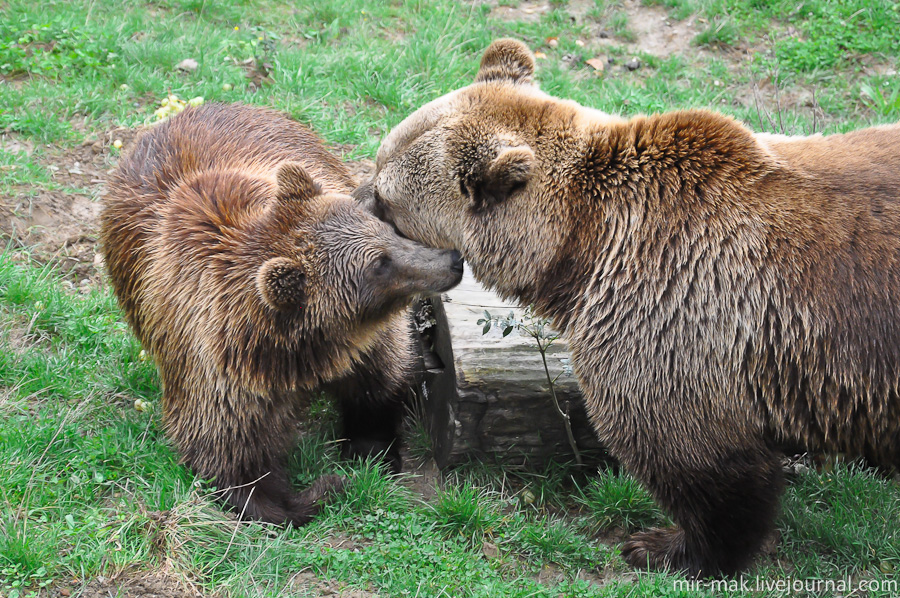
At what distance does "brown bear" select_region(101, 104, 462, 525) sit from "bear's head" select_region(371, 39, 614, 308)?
0.20 metres

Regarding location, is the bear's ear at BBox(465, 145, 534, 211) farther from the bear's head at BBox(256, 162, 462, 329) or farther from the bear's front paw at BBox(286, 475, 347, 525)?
the bear's front paw at BBox(286, 475, 347, 525)

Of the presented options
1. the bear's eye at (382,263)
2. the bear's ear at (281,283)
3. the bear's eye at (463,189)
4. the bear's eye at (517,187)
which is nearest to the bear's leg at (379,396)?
the bear's eye at (382,263)

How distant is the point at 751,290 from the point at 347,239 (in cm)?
213

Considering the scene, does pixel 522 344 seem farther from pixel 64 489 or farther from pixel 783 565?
pixel 64 489

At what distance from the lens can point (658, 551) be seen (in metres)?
4.68

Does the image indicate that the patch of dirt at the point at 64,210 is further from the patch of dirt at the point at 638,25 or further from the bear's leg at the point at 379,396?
the patch of dirt at the point at 638,25

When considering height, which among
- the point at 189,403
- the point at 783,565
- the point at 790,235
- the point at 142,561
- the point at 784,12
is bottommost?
the point at 783,565

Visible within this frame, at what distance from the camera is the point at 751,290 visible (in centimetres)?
400

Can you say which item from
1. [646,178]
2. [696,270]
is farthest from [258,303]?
[696,270]

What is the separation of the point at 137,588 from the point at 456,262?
2.26 meters

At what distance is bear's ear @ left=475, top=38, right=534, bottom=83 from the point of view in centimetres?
471

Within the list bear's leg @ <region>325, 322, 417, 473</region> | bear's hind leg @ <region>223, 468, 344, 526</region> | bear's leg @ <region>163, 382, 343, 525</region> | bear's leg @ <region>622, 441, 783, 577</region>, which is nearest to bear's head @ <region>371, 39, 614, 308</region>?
bear's leg @ <region>325, 322, 417, 473</region>

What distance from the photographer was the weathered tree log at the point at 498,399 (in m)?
5.07

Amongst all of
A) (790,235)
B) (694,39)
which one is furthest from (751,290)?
(694,39)
